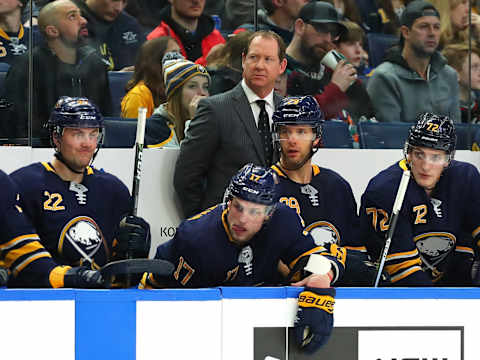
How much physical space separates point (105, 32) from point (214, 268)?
1661mm

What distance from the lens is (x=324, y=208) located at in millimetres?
3066

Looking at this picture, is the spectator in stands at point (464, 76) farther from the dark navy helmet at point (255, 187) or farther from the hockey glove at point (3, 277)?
the hockey glove at point (3, 277)

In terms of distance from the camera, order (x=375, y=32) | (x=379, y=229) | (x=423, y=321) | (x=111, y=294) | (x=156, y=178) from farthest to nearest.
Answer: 1. (x=375, y=32)
2. (x=156, y=178)
3. (x=379, y=229)
4. (x=423, y=321)
5. (x=111, y=294)

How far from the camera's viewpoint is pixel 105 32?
383cm

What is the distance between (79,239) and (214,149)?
783mm

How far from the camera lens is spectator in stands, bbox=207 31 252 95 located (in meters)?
3.87

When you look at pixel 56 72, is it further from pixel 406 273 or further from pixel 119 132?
pixel 406 273

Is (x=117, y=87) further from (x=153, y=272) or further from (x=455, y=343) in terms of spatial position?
(x=455, y=343)

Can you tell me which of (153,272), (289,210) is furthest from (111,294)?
(289,210)

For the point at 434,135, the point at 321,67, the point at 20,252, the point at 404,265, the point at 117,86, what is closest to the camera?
the point at 20,252

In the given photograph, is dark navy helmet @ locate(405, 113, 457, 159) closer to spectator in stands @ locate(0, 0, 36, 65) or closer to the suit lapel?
the suit lapel

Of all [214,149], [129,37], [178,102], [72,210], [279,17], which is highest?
[279,17]

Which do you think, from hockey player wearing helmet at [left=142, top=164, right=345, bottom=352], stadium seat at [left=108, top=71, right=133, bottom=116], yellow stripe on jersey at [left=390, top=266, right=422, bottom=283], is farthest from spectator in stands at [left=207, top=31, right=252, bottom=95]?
yellow stripe on jersey at [left=390, top=266, right=422, bottom=283]

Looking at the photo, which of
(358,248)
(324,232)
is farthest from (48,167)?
(358,248)
